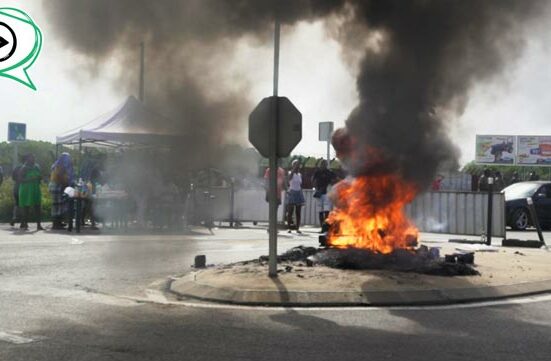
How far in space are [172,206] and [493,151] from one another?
3148 centimetres

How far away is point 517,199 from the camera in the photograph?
62.9 feet

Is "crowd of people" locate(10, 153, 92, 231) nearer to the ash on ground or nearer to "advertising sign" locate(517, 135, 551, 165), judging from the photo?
the ash on ground

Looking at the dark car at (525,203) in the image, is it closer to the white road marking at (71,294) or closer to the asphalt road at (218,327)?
the asphalt road at (218,327)

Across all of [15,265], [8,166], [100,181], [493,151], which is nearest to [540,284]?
[15,265]

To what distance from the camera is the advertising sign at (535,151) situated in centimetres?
4069

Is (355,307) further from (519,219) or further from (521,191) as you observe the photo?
(521,191)

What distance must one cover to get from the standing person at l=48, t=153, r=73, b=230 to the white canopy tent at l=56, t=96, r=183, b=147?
502 mm

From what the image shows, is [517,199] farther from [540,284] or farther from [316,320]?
[316,320]

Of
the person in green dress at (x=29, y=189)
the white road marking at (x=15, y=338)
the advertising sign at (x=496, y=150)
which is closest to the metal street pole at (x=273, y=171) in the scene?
the white road marking at (x=15, y=338)

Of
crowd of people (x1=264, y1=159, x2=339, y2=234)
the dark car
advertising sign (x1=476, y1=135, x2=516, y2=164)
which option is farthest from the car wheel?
advertising sign (x1=476, y1=135, x2=516, y2=164)

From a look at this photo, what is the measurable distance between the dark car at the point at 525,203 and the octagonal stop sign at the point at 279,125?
1290 centimetres

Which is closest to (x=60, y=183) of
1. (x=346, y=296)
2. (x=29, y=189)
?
(x=29, y=189)

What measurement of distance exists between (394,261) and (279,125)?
2.27m

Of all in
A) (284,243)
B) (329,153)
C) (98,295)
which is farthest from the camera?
(329,153)
